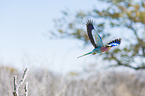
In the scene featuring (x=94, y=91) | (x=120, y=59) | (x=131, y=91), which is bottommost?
(x=131, y=91)

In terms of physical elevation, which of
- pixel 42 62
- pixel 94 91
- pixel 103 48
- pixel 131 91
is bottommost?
pixel 131 91

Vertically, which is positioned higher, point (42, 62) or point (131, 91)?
point (42, 62)

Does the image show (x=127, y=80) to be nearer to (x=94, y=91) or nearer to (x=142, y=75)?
(x=142, y=75)

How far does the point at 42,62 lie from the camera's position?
393 cm

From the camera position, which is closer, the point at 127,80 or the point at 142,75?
the point at 142,75

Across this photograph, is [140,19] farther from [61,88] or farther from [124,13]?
[61,88]

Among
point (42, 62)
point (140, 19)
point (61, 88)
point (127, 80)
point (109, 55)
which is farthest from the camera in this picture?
point (127, 80)

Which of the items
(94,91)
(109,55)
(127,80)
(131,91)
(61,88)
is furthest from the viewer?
(127,80)

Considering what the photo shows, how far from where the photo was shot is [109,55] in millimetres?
7828

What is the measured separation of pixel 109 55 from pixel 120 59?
46 centimetres

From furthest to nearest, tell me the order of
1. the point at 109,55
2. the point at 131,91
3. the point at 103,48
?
the point at 131,91, the point at 109,55, the point at 103,48

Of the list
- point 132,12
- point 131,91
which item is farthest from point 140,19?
point 131,91

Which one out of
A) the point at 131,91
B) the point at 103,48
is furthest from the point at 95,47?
the point at 131,91

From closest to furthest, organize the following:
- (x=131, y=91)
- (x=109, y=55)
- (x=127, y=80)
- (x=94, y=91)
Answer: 1. (x=94, y=91)
2. (x=109, y=55)
3. (x=131, y=91)
4. (x=127, y=80)
